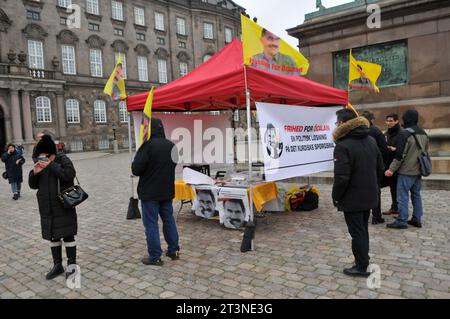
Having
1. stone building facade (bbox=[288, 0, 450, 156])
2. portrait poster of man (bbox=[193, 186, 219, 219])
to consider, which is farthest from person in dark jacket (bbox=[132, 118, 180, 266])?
stone building facade (bbox=[288, 0, 450, 156])

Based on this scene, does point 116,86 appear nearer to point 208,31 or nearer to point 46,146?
point 46,146

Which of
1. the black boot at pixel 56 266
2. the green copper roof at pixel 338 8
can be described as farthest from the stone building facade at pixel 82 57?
the black boot at pixel 56 266

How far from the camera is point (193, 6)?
46.3m

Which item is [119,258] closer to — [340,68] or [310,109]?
[310,109]

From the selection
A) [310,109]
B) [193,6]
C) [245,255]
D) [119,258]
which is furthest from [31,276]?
[193,6]

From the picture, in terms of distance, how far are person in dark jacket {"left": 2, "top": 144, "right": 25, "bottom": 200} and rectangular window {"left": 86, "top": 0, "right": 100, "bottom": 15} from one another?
30.7 meters

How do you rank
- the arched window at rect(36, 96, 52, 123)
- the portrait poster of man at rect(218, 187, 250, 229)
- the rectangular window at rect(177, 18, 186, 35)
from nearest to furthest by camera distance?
the portrait poster of man at rect(218, 187, 250, 229) → the arched window at rect(36, 96, 52, 123) → the rectangular window at rect(177, 18, 186, 35)

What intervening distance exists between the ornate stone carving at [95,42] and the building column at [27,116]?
8.72m

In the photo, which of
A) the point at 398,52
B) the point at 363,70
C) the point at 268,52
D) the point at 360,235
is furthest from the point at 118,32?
the point at 360,235

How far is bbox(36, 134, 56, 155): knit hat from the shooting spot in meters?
4.39

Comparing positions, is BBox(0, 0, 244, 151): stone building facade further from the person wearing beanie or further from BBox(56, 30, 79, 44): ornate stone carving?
the person wearing beanie

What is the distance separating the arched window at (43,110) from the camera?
106ft

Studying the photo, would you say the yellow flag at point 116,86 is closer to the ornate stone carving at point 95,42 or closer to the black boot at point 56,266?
the black boot at point 56,266

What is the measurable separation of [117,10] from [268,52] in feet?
127
